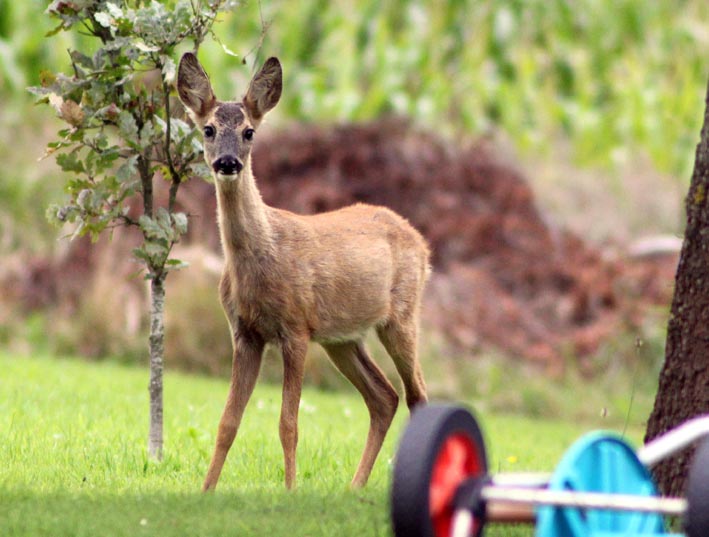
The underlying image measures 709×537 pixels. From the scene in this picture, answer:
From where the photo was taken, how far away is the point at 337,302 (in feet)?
23.0

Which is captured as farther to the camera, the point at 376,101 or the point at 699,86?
the point at 699,86

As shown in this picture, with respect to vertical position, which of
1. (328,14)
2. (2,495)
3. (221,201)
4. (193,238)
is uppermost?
(328,14)

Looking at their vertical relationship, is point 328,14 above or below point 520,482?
above

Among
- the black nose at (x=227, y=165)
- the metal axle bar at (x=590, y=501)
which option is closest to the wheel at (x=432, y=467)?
the metal axle bar at (x=590, y=501)

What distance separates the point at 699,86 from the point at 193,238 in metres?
8.55

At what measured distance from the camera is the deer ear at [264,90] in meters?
6.85

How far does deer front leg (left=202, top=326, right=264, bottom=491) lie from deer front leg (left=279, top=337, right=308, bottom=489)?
0.18 meters

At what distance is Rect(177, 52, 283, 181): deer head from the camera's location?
6471 mm

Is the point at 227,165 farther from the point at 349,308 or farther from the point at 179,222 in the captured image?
the point at 349,308

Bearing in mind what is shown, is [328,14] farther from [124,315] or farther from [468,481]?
[468,481]

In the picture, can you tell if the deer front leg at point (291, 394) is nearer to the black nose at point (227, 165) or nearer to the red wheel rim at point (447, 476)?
the black nose at point (227, 165)

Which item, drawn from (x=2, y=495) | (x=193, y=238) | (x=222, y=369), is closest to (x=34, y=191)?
(x=193, y=238)

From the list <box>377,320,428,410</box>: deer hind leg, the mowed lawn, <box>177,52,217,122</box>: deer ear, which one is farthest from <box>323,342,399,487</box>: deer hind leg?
<box>177,52,217,122</box>: deer ear

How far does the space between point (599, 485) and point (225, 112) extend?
3328 mm
